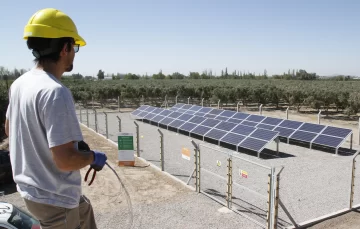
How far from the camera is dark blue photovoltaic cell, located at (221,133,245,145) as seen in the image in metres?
16.8

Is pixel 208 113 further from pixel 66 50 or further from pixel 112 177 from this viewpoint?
pixel 66 50

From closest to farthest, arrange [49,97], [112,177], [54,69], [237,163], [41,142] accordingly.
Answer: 1. [49,97]
2. [41,142]
3. [54,69]
4. [112,177]
5. [237,163]

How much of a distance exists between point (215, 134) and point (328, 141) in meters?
6.05

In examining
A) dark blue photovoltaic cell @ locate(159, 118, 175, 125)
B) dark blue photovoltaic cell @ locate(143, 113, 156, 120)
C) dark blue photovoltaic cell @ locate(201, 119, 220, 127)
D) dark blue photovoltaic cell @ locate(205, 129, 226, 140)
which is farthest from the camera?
dark blue photovoltaic cell @ locate(143, 113, 156, 120)

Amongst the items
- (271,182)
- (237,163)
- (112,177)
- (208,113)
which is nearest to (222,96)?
(208,113)

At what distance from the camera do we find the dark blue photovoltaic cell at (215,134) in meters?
18.2

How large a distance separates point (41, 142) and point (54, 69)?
553 mm

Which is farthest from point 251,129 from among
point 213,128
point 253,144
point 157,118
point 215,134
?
point 157,118

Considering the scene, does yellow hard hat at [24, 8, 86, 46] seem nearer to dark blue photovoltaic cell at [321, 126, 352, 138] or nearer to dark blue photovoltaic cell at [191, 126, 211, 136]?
dark blue photovoltaic cell at [321, 126, 352, 138]

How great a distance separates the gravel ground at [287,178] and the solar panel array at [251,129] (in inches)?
26.5

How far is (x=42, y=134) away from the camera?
216cm

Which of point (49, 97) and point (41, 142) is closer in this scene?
point (49, 97)

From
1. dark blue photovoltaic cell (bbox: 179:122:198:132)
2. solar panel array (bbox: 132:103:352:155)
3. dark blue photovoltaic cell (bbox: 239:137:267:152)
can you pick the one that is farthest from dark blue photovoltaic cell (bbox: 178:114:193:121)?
dark blue photovoltaic cell (bbox: 239:137:267:152)

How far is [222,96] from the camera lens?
41.9 meters
